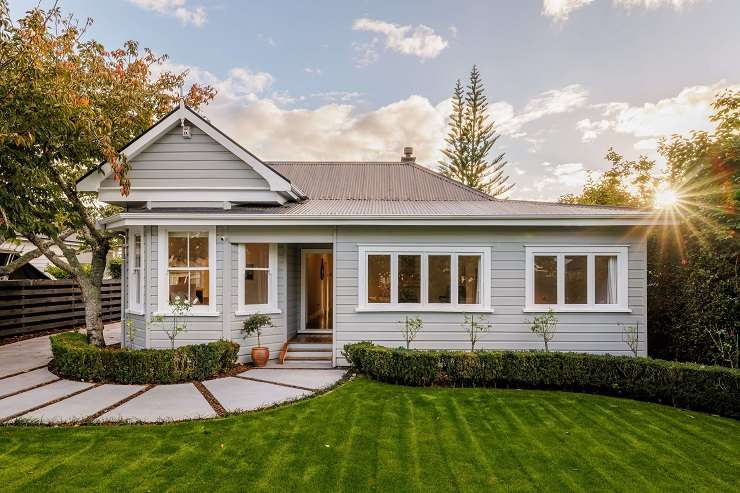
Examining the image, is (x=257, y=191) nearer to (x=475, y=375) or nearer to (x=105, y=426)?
(x=105, y=426)

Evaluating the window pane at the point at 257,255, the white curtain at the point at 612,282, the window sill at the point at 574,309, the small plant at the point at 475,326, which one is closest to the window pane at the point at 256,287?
the window pane at the point at 257,255

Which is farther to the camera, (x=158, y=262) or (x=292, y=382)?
(x=158, y=262)

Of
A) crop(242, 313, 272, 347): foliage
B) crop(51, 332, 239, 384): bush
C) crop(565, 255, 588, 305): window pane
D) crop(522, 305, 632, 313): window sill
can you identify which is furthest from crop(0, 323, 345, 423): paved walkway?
crop(565, 255, 588, 305): window pane

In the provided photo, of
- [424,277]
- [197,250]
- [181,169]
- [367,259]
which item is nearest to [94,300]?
[197,250]

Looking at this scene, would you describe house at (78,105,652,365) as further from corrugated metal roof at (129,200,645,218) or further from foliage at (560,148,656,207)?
foliage at (560,148,656,207)

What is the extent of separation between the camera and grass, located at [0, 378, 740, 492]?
363 centimetres

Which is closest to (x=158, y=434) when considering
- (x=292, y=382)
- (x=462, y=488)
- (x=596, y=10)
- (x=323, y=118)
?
(x=292, y=382)

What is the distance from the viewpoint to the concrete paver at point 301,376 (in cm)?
667

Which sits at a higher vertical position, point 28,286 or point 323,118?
point 323,118

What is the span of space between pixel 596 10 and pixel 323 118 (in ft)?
32.6

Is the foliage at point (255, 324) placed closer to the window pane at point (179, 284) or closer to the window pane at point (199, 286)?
the window pane at point (199, 286)

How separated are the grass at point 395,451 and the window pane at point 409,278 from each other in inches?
97.5

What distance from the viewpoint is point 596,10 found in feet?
40.2

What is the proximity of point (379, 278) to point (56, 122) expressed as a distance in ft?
20.6
